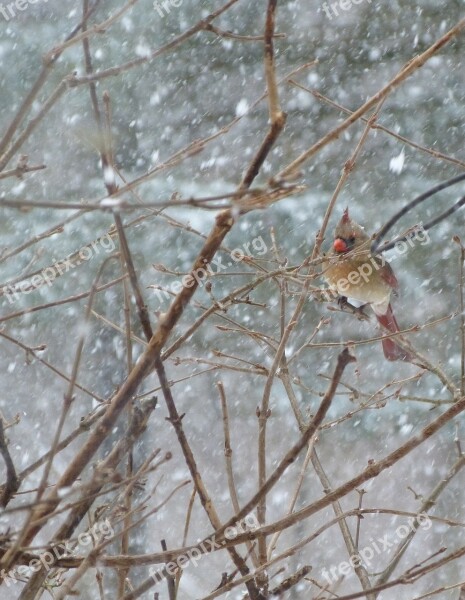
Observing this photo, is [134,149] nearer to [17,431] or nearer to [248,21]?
[248,21]

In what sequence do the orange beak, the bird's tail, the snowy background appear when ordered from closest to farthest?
1. the bird's tail
2. the orange beak
3. the snowy background

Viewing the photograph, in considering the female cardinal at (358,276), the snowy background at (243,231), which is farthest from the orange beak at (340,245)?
the snowy background at (243,231)

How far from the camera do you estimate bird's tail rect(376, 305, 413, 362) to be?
2.42 metres

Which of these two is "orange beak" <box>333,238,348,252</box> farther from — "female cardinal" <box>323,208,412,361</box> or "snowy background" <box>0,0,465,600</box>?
"snowy background" <box>0,0,465,600</box>

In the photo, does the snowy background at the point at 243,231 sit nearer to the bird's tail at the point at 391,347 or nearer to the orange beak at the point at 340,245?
the bird's tail at the point at 391,347

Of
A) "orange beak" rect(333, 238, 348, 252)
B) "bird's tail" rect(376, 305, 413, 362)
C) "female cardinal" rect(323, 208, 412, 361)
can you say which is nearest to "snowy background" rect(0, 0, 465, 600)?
"bird's tail" rect(376, 305, 413, 362)

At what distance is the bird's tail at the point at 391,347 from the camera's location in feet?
7.93

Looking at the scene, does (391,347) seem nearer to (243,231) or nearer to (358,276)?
(358,276)

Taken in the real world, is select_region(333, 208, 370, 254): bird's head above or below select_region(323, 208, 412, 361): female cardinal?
above

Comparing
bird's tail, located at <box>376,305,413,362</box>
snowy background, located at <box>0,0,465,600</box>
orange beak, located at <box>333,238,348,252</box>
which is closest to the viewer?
bird's tail, located at <box>376,305,413,362</box>

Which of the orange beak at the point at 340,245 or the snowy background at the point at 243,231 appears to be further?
the snowy background at the point at 243,231

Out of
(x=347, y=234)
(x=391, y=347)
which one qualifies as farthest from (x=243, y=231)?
(x=391, y=347)

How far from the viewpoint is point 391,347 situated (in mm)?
2797

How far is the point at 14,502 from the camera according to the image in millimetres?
4676
